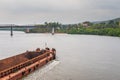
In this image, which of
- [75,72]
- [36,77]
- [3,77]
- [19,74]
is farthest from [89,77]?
[3,77]

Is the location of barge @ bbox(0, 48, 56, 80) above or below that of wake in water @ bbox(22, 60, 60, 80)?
above

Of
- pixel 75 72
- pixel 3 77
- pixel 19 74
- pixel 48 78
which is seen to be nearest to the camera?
pixel 3 77

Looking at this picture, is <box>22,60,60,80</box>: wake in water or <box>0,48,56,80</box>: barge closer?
<box>0,48,56,80</box>: barge

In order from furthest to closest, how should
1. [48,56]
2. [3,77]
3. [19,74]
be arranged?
[48,56]
[19,74]
[3,77]

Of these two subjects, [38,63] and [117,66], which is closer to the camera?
[38,63]

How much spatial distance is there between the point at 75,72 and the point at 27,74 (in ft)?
29.5

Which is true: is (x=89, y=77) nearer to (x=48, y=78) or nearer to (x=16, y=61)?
(x=48, y=78)

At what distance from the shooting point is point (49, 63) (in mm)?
56781

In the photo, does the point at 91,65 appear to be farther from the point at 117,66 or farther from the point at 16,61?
the point at 16,61

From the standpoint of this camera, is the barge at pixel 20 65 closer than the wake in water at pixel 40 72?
Yes

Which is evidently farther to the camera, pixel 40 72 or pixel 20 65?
pixel 40 72

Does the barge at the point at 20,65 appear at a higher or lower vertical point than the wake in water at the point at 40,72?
higher

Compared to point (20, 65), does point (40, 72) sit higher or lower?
lower

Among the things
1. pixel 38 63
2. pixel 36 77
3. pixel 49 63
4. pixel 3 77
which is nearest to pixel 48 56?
pixel 49 63
